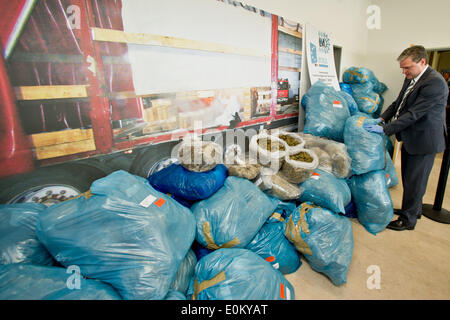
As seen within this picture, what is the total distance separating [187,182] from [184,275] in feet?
1.80

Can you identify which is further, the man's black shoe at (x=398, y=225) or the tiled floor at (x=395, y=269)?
the man's black shoe at (x=398, y=225)

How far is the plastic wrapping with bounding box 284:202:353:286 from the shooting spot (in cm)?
136

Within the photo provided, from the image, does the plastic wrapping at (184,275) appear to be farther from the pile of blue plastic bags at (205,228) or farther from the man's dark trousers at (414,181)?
the man's dark trousers at (414,181)

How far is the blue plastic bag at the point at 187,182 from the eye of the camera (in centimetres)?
140

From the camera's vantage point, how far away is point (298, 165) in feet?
5.39

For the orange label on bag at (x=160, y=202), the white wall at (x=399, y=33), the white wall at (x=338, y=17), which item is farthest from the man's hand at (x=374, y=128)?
the white wall at (x=399, y=33)

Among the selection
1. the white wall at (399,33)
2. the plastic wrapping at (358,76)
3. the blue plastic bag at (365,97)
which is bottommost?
the blue plastic bag at (365,97)

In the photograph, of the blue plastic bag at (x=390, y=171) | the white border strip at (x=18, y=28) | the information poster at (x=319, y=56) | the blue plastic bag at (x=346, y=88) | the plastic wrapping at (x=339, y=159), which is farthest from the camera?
the blue plastic bag at (x=346, y=88)

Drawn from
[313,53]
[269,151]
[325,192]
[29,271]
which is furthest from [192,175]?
[313,53]

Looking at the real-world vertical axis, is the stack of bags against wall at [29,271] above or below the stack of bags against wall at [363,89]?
below

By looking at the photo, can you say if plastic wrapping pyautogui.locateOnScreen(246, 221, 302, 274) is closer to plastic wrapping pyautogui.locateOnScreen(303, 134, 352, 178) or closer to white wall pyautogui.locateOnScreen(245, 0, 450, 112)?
plastic wrapping pyautogui.locateOnScreen(303, 134, 352, 178)

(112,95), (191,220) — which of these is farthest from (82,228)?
(112,95)

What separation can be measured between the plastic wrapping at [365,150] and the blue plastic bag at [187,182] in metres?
1.24

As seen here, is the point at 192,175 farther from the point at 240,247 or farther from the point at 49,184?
the point at 49,184
